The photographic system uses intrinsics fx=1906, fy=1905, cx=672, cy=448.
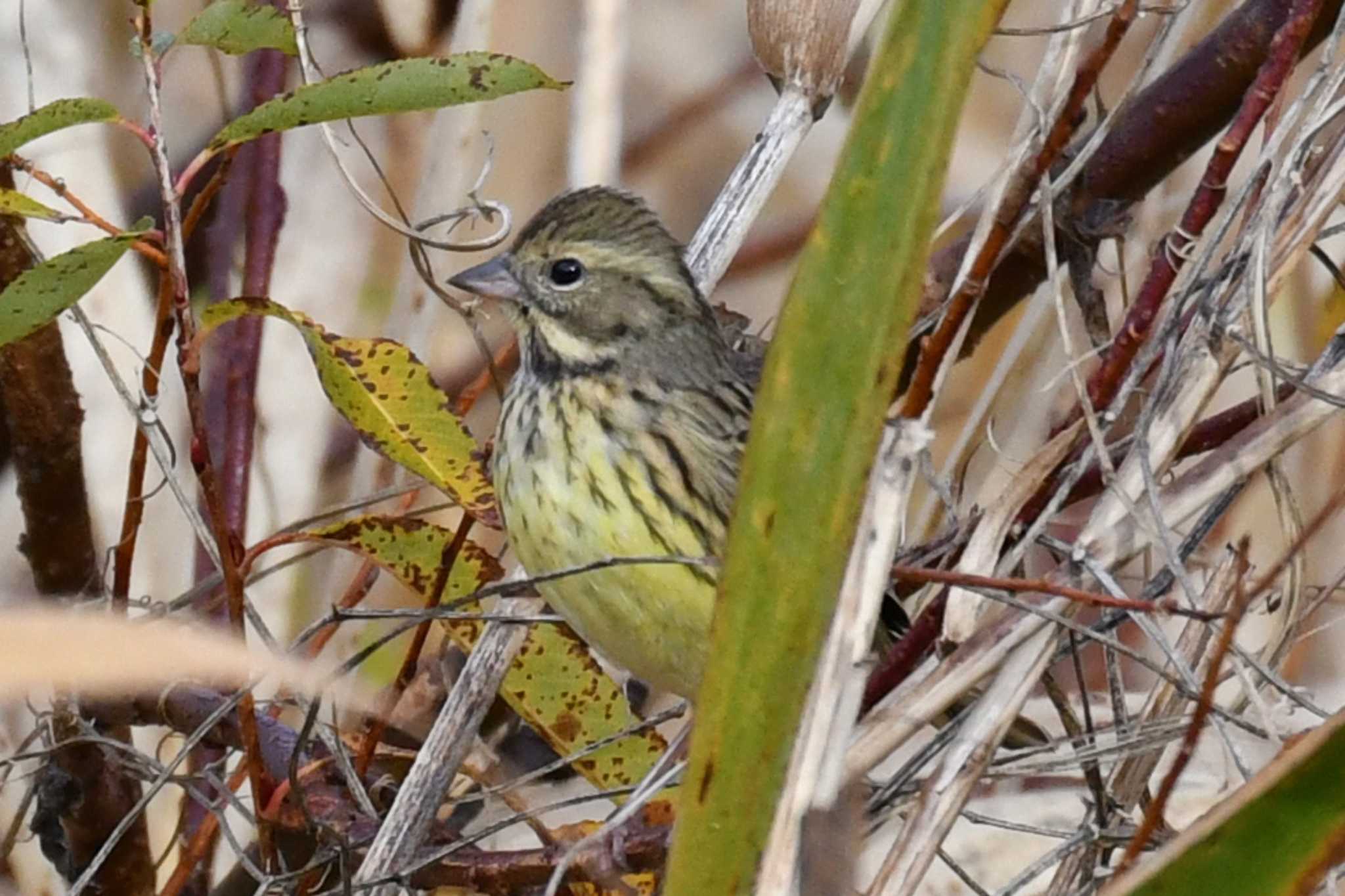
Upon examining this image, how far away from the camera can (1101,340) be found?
6.31 ft

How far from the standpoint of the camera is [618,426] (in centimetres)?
199

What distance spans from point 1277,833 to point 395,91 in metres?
0.80

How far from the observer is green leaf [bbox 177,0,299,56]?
1.39 m

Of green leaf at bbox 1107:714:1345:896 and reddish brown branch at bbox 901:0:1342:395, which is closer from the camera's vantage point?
green leaf at bbox 1107:714:1345:896

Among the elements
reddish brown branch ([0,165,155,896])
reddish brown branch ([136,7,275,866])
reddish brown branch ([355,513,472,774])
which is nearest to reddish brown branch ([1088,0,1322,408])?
reddish brown branch ([355,513,472,774])

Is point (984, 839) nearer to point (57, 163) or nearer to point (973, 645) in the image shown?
point (973, 645)

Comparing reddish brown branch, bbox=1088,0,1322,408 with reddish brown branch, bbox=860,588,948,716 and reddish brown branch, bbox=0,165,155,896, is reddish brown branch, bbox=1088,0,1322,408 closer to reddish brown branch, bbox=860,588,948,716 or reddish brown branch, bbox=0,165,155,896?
reddish brown branch, bbox=860,588,948,716

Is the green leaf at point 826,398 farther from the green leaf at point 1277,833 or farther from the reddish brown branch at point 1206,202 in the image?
the reddish brown branch at point 1206,202

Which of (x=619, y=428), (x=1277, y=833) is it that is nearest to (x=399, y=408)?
(x=619, y=428)

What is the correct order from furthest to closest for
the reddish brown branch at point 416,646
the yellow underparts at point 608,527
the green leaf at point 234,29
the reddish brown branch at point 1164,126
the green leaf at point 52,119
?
the reddish brown branch at point 1164,126 < the yellow underparts at point 608,527 < the reddish brown branch at point 416,646 < the green leaf at point 234,29 < the green leaf at point 52,119

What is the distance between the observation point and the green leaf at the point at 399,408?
4.73 feet

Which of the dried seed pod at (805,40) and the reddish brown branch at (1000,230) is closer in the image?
the reddish brown branch at (1000,230)

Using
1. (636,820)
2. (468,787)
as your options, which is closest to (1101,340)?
(636,820)

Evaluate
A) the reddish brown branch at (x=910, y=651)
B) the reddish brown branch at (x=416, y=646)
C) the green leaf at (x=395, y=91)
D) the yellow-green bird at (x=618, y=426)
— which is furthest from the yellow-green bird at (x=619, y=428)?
the green leaf at (x=395, y=91)
